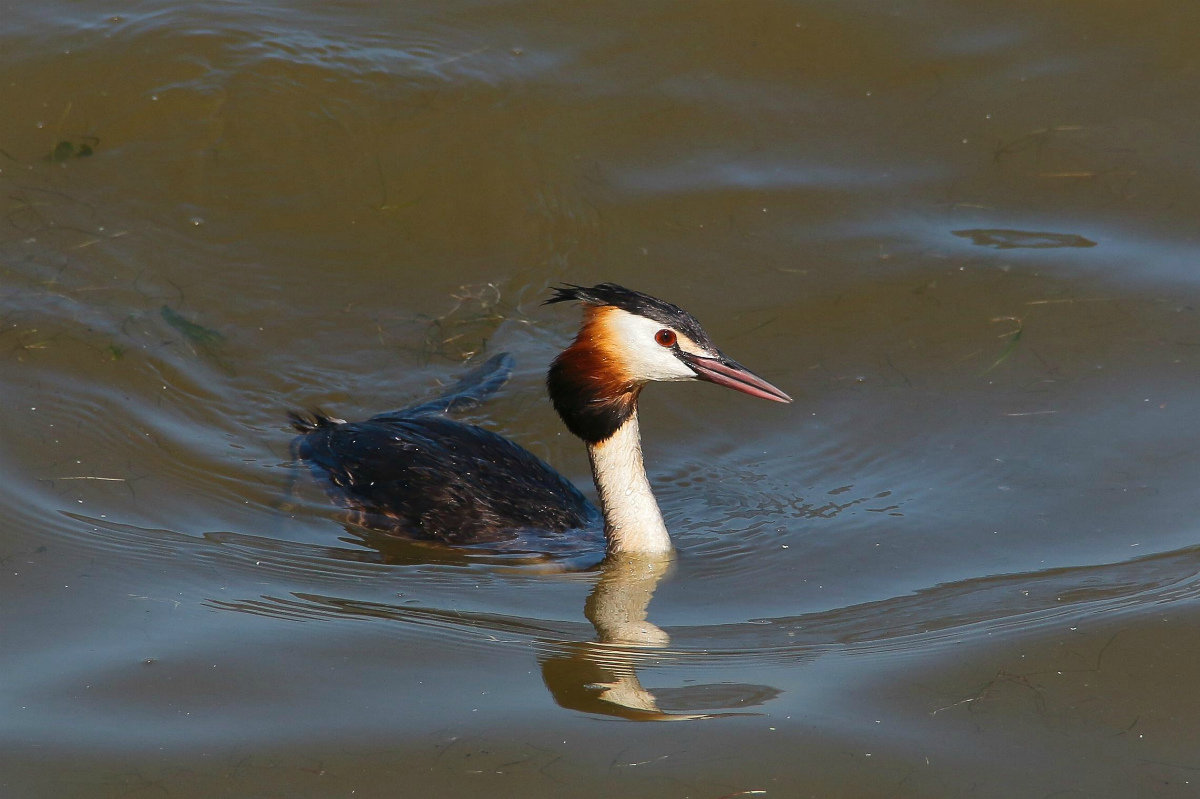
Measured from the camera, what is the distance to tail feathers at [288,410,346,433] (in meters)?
7.16

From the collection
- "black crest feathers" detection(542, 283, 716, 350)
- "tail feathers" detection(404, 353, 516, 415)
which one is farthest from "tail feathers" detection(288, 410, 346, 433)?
"black crest feathers" detection(542, 283, 716, 350)

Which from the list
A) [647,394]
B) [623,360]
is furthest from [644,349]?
[647,394]

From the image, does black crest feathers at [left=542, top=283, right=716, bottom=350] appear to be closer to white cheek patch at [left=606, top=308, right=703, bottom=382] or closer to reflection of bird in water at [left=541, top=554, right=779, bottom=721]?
white cheek patch at [left=606, top=308, right=703, bottom=382]

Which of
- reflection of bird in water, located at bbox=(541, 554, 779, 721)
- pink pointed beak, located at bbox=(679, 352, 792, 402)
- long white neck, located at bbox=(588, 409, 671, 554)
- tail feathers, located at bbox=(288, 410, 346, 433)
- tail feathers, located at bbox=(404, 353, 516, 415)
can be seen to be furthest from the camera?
Result: tail feathers, located at bbox=(404, 353, 516, 415)

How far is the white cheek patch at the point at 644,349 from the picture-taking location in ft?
19.7

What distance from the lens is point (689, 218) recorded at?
8.43 metres

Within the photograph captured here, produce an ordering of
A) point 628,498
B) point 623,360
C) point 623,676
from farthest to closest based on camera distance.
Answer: point 628,498 < point 623,360 < point 623,676

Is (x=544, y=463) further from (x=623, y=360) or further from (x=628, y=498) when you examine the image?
(x=623, y=360)

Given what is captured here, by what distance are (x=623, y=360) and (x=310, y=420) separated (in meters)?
2.02

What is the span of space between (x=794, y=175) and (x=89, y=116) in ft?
14.1

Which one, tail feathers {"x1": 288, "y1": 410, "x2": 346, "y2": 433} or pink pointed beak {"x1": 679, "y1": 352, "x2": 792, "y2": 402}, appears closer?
pink pointed beak {"x1": 679, "y1": 352, "x2": 792, "y2": 402}

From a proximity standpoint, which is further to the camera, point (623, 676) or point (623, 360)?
point (623, 360)

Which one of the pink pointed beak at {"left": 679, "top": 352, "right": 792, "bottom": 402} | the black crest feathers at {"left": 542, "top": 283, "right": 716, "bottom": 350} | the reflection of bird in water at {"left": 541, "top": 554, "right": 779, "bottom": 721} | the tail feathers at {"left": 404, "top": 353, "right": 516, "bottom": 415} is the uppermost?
the black crest feathers at {"left": 542, "top": 283, "right": 716, "bottom": 350}

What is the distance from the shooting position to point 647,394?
24.8 ft
